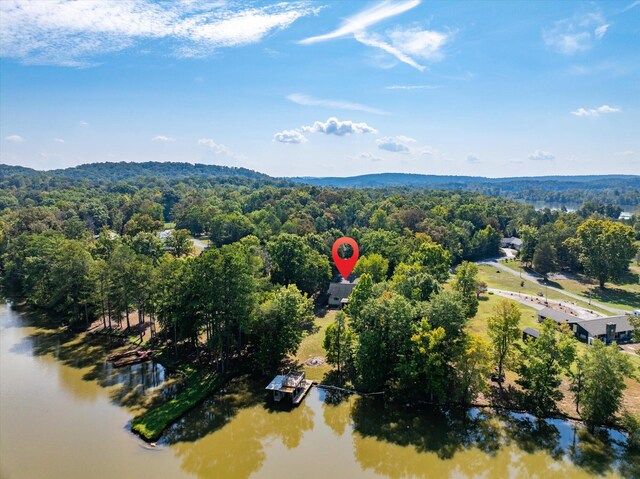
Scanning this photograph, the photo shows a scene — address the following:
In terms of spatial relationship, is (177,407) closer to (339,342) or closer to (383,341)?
(339,342)

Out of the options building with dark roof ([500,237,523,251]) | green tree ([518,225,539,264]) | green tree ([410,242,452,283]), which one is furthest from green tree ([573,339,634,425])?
building with dark roof ([500,237,523,251])

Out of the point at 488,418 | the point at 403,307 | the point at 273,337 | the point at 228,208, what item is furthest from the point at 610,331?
the point at 228,208

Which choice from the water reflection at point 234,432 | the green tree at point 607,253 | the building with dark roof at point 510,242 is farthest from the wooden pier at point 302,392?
the building with dark roof at point 510,242

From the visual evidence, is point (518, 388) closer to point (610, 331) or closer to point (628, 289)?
point (610, 331)

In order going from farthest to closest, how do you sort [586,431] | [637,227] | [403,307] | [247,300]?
[637,227] → [247,300] → [403,307] → [586,431]

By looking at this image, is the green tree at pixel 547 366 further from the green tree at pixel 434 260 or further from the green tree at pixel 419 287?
the green tree at pixel 434 260

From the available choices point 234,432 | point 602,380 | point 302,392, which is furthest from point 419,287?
point 234,432
